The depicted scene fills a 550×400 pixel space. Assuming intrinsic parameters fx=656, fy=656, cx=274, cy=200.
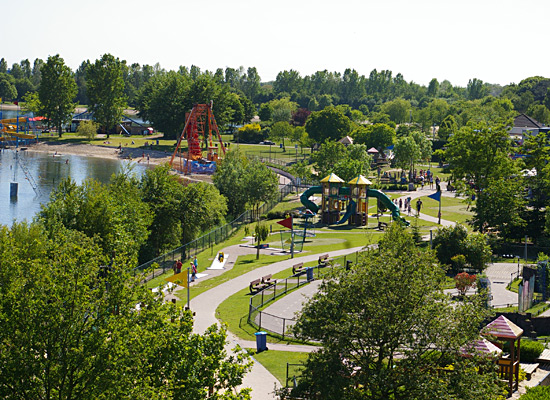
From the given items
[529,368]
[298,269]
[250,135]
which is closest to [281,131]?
[250,135]

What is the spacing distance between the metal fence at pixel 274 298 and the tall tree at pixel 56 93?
395 ft

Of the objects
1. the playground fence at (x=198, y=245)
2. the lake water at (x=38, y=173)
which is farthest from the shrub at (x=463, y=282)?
the lake water at (x=38, y=173)

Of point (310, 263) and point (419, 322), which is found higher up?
point (419, 322)

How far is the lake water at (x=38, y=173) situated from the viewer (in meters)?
81.2

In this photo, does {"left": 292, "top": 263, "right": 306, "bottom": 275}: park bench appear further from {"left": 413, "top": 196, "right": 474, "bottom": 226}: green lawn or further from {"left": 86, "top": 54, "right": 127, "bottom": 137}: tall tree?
{"left": 86, "top": 54, "right": 127, "bottom": 137}: tall tree

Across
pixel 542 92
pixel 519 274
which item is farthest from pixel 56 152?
pixel 542 92

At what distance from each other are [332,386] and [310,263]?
86.0 feet

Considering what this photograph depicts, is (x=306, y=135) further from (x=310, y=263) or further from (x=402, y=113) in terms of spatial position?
(x=310, y=263)

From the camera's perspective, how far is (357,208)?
197 ft

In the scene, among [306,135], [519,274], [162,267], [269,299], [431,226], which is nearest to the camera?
[269,299]

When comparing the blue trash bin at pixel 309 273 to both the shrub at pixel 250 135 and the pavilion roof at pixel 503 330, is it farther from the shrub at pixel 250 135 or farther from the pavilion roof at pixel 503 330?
the shrub at pixel 250 135

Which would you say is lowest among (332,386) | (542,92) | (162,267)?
(162,267)

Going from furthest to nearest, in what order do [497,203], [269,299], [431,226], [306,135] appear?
1. [306,135]
2. [431,226]
3. [497,203]
4. [269,299]

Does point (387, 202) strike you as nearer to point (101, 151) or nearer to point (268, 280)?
point (268, 280)
